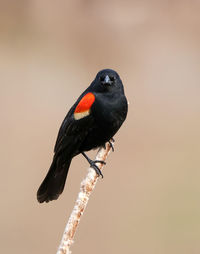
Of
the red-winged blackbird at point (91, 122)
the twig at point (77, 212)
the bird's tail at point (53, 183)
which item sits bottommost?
the twig at point (77, 212)

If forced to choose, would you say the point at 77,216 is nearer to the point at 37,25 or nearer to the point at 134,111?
the point at 134,111

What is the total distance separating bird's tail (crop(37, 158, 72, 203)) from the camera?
2.35 metres

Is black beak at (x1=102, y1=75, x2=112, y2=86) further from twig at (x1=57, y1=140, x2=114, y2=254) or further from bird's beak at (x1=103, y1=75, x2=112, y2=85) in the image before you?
twig at (x1=57, y1=140, x2=114, y2=254)

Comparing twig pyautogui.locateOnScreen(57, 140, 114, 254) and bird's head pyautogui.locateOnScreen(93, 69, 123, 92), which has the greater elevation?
bird's head pyautogui.locateOnScreen(93, 69, 123, 92)

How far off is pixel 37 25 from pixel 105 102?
2997mm

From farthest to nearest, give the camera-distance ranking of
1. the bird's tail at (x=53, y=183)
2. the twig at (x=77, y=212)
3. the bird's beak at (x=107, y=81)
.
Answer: the bird's tail at (x=53, y=183) < the bird's beak at (x=107, y=81) < the twig at (x=77, y=212)

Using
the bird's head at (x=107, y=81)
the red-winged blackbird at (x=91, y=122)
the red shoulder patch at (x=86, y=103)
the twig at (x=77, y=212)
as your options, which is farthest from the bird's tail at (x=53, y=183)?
the twig at (x=77, y=212)

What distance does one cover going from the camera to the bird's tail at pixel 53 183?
2354 mm

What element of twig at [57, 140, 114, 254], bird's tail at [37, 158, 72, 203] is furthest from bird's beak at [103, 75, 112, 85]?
twig at [57, 140, 114, 254]

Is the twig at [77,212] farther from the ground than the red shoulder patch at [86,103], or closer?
closer

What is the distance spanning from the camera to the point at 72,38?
4984mm

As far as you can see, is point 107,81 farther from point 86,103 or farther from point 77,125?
point 77,125

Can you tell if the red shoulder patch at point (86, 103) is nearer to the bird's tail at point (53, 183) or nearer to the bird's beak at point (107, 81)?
the bird's beak at point (107, 81)

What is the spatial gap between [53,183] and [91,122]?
14.3 inches
